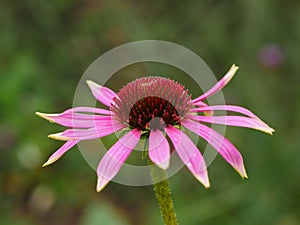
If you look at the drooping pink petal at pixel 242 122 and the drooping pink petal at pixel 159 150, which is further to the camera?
the drooping pink petal at pixel 242 122

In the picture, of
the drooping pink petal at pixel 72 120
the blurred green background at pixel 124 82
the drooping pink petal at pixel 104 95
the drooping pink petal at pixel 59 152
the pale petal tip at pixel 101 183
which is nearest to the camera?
the pale petal tip at pixel 101 183

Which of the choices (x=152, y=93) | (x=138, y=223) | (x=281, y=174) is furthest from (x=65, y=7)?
(x=152, y=93)

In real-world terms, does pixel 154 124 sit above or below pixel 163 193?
above

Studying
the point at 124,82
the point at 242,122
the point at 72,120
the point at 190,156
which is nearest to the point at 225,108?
the point at 242,122

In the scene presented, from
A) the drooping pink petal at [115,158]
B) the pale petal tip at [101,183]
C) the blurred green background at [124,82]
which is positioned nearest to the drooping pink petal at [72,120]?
the drooping pink petal at [115,158]

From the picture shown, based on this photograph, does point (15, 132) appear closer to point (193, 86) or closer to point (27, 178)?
point (27, 178)

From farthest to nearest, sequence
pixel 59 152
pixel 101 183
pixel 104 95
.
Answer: pixel 104 95
pixel 59 152
pixel 101 183

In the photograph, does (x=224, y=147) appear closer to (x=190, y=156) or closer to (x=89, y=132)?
(x=190, y=156)

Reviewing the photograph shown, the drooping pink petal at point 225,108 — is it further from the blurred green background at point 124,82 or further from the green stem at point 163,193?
the blurred green background at point 124,82
